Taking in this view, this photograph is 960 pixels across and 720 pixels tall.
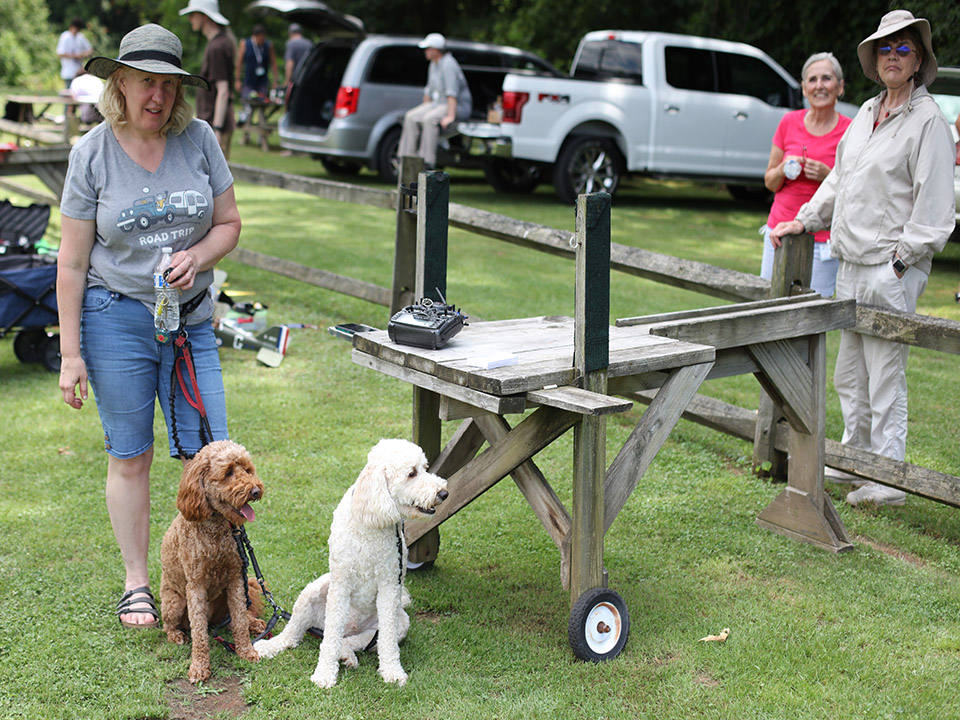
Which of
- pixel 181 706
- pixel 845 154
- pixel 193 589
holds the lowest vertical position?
pixel 181 706

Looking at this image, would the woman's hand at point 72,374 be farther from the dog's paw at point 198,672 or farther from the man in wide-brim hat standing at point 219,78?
the man in wide-brim hat standing at point 219,78

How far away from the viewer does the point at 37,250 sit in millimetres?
7930

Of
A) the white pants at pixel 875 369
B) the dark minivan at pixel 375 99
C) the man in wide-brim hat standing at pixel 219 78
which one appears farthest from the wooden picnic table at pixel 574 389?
the dark minivan at pixel 375 99

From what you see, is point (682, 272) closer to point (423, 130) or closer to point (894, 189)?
point (894, 189)

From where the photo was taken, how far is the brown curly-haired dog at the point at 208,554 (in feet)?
11.2

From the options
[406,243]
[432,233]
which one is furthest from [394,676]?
[406,243]

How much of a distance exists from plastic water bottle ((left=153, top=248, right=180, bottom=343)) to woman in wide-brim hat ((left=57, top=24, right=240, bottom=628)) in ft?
0.09

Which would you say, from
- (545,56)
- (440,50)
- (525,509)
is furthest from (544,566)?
(545,56)

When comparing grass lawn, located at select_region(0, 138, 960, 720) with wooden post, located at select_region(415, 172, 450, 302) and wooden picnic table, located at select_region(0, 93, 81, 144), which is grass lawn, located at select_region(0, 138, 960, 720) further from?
wooden picnic table, located at select_region(0, 93, 81, 144)

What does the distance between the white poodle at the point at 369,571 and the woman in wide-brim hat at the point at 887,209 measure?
8.79 ft

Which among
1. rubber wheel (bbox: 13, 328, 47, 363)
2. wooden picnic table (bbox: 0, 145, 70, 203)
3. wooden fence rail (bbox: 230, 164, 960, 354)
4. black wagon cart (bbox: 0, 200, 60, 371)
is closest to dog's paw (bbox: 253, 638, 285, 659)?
wooden fence rail (bbox: 230, 164, 960, 354)

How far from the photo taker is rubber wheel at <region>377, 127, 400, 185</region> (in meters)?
15.0

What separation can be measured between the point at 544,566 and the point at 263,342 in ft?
12.1

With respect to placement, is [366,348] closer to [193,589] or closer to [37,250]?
[193,589]
